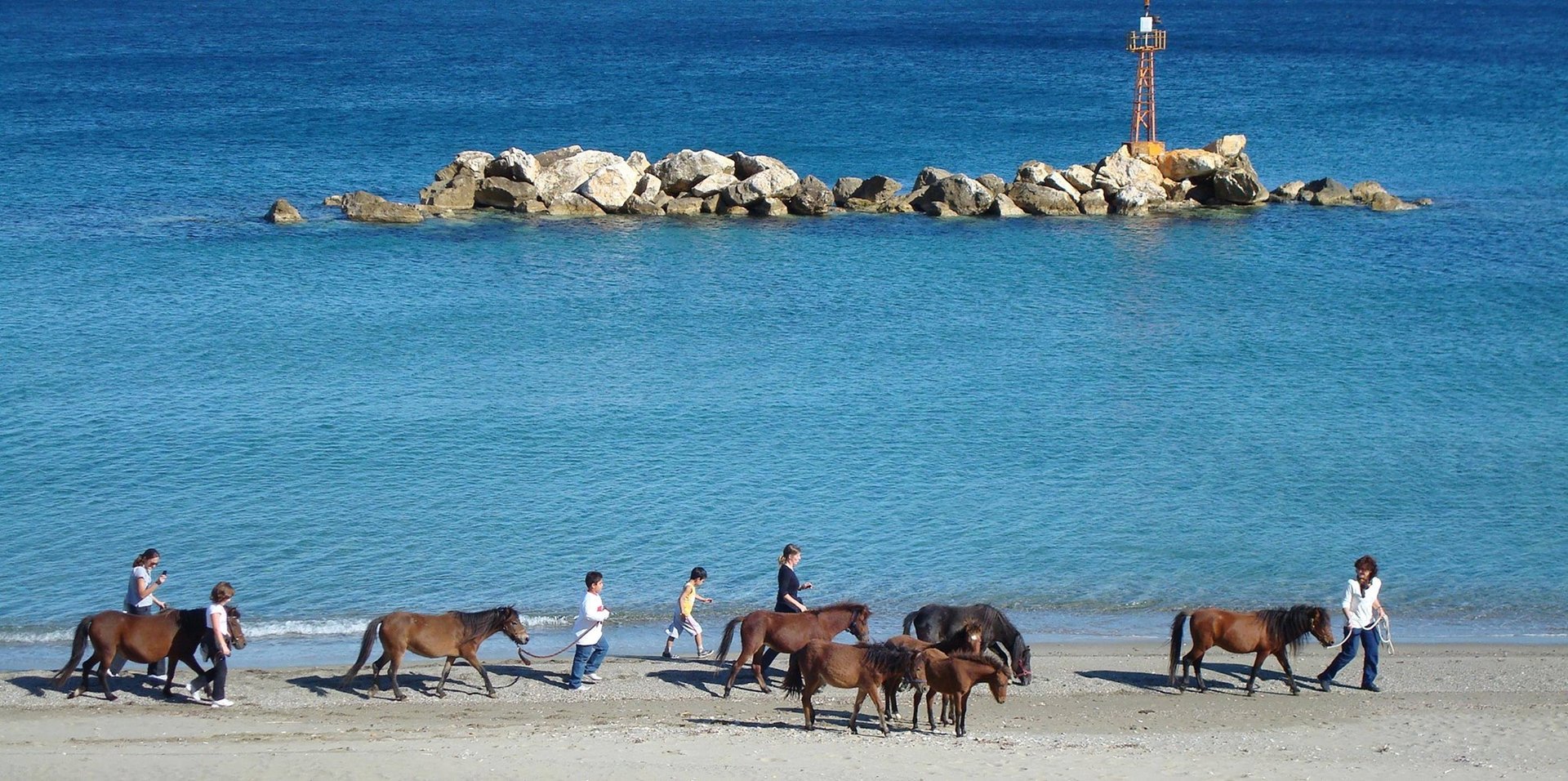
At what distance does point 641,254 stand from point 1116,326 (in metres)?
12.6

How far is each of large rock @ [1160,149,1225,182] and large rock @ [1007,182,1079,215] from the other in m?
3.73

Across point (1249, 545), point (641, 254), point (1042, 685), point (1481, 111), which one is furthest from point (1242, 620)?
point (1481, 111)

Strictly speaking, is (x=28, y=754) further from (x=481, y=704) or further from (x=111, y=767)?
(x=481, y=704)

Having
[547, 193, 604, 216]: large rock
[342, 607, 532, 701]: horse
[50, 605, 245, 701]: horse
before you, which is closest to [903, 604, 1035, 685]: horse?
[342, 607, 532, 701]: horse

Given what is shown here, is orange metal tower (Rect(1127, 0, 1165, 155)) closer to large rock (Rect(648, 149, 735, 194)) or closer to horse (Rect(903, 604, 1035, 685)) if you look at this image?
large rock (Rect(648, 149, 735, 194))

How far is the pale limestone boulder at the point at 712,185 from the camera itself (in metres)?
45.4

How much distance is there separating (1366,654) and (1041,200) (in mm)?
30692

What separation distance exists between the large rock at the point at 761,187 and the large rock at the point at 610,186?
282 cm

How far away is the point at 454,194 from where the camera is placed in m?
45.3

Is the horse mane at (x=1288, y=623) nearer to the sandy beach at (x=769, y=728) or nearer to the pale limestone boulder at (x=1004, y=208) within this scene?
the sandy beach at (x=769, y=728)

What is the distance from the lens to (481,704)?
1559 cm

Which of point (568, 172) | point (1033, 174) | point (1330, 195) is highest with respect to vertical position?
point (1033, 174)

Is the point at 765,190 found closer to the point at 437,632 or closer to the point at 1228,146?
the point at 1228,146

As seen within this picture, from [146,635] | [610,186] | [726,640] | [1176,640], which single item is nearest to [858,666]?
[726,640]
